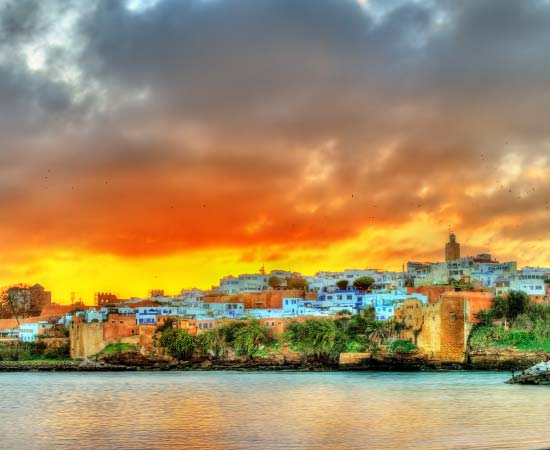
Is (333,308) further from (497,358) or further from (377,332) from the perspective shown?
(497,358)

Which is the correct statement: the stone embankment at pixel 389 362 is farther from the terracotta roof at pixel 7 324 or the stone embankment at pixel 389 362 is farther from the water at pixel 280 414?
the terracotta roof at pixel 7 324

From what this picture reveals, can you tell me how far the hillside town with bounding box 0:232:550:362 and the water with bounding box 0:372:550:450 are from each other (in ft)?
21.2

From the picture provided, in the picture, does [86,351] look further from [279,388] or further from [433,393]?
[433,393]

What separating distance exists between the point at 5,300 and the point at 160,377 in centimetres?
4818

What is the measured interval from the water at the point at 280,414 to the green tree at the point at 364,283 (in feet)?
105

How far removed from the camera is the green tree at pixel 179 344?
55.8 meters

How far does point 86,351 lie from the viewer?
58.5 meters

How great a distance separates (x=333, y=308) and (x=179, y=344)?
1225 cm

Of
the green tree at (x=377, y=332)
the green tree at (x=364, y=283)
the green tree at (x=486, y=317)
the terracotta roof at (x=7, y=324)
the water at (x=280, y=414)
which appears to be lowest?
the water at (x=280, y=414)

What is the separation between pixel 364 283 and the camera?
75.4m

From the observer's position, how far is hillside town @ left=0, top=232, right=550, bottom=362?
Answer: 48781 millimetres

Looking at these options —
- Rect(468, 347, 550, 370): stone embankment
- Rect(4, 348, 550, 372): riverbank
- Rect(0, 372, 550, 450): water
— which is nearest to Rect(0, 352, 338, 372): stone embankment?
Rect(4, 348, 550, 372): riverbank

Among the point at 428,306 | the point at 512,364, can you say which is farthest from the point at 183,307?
the point at 512,364

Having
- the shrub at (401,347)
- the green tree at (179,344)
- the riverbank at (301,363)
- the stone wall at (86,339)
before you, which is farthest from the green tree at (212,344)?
the shrub at (401,347)
